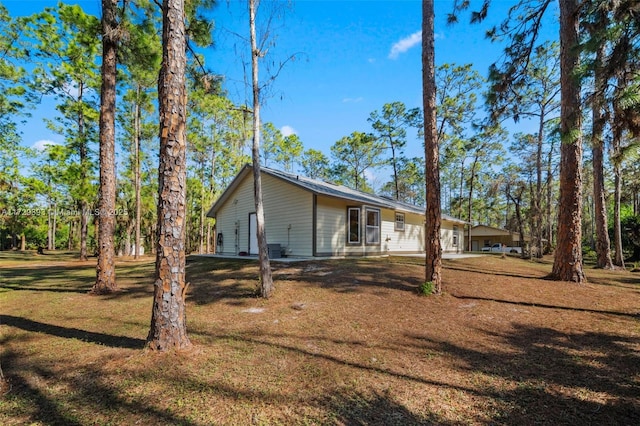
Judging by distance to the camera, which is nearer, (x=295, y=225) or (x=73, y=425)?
(x=73, y=425)

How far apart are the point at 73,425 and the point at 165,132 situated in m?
3.19

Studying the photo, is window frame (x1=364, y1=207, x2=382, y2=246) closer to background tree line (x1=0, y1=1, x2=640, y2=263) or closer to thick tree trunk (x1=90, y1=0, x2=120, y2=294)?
background tree line (x1=0, y1=1, x2=640, y2=263)

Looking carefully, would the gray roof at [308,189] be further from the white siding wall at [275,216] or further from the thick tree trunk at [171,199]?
the thick tree trunk at [171,199]

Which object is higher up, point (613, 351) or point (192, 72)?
point (192, 72)

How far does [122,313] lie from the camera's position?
5.84m

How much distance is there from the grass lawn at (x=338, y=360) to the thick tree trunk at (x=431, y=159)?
0.67 meters

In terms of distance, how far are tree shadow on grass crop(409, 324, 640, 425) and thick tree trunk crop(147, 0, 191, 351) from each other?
342 centimetres

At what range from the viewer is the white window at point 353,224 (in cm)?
1396

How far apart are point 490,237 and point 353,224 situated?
40796 mm

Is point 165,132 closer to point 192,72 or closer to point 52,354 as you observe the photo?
point 52,354

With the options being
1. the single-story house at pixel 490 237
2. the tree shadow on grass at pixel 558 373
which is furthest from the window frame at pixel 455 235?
the single-story house at pixel 490 237

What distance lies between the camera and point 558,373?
3365 millimetres

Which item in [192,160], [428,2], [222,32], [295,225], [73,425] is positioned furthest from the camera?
[192,160]

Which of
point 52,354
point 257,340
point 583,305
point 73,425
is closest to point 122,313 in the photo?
point 52,354
